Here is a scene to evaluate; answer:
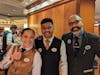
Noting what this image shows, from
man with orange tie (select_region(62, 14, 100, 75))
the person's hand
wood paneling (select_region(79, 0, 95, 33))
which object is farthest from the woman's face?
wood paneling (select_region(79, 0, 95, 33))

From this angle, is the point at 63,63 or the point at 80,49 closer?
the point at 63,63

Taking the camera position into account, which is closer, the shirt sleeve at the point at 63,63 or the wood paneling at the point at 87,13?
the shirt sleeve at the point at 63,63

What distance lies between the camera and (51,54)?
104 inches

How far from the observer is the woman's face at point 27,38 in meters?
2.48

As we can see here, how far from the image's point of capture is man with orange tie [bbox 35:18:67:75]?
262 cm

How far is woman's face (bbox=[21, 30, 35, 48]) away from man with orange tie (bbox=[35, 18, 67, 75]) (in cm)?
19

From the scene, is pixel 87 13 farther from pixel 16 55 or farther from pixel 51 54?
pixel 16 55

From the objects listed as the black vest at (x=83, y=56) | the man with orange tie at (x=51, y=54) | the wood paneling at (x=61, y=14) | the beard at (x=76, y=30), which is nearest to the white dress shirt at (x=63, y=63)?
the man with orange tie at (x=51, y=54)

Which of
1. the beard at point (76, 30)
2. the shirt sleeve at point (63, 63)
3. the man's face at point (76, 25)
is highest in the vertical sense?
the man's face at point (76, 25)

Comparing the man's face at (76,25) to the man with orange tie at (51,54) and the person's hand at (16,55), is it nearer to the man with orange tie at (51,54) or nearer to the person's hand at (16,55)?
the man with orange tie at (51,54)

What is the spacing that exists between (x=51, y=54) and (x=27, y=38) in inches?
14.5

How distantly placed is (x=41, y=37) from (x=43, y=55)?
27 centimetres

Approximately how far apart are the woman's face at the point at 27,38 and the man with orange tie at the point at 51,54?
0.64 feet

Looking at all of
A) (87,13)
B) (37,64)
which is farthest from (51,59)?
(87,13)
